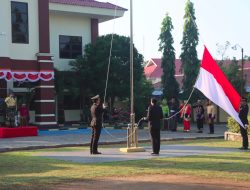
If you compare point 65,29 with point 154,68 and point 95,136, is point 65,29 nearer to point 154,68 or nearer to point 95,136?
point 95,136

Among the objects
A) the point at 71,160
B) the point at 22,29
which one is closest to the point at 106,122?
the point at 22,29

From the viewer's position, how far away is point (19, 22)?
3002 centimetres

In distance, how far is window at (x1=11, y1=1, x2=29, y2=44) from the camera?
29.7 metres

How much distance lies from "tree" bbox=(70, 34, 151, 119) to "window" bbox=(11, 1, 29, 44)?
5070 mm

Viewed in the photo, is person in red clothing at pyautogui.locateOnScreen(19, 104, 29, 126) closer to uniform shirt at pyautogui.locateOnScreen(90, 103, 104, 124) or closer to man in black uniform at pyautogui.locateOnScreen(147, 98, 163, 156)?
uniform shirt at pyautogui.locateOnScreen(90, 103, 104, 124)

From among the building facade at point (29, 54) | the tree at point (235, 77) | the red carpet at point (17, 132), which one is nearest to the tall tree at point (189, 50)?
the tree at point (235, 77)

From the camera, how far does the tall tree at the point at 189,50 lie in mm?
41094

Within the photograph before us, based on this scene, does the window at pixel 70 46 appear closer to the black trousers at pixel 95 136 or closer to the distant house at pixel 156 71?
the distant house at pixel 156 71

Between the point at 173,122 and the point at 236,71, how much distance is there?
47.5ft

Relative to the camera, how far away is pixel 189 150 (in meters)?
17.1

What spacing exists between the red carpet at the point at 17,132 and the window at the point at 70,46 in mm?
11505

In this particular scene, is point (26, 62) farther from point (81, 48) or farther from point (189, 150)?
point (189, 150)

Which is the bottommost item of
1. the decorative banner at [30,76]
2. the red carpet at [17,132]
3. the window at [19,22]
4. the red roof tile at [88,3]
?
the red carpet at [17,132]

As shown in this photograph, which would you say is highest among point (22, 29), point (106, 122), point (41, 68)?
point (22, 29)
